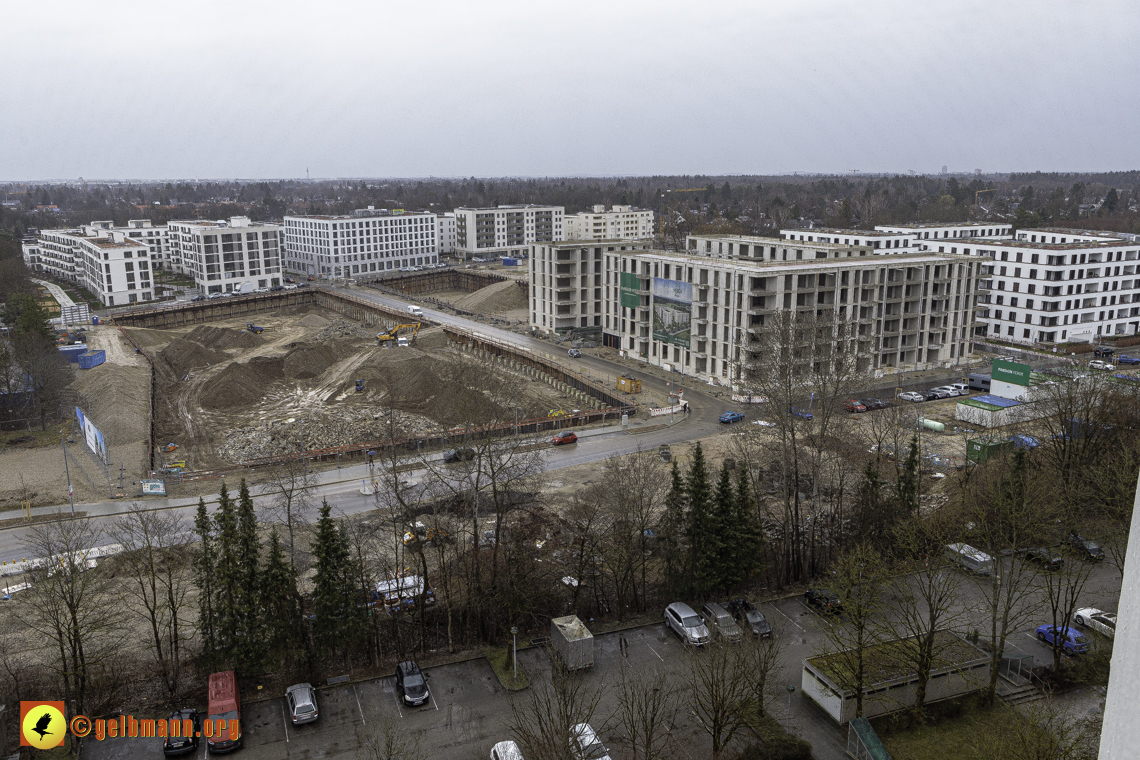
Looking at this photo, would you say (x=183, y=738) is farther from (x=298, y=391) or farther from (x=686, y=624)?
(x=298, y=391)

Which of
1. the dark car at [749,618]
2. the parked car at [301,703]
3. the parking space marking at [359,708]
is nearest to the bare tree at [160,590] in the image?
the parked car at [301,703]

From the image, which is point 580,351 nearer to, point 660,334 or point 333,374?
point 660,334

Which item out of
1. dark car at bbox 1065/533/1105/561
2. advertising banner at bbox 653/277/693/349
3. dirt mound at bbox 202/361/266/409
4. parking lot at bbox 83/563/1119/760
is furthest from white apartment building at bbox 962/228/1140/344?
dirt mound at bbox 202/361/266/409

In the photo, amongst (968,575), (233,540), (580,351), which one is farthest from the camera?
(580,351)

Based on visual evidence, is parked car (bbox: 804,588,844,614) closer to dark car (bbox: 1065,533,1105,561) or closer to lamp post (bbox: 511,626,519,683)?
dark car (bbox: 1065,533,1105,561)

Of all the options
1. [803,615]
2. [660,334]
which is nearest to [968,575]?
[803,615]

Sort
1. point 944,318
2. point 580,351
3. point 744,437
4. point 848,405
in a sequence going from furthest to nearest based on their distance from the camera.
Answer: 1. point 580,351
2. point 944,318
3. point 848,405
4. point 744,437
